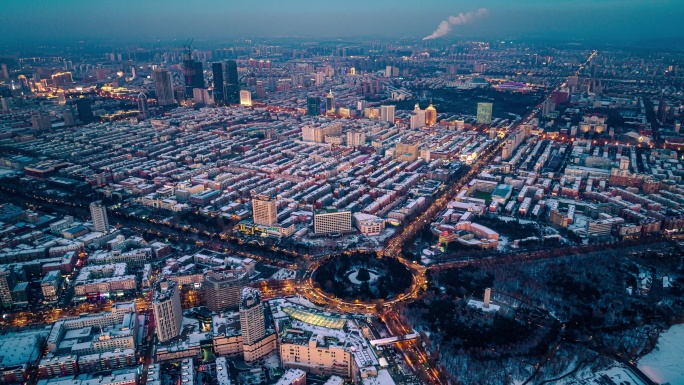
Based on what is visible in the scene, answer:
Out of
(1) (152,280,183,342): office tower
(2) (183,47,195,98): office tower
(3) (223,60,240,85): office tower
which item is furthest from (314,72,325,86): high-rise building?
(1) (152,280,183,342): office tower

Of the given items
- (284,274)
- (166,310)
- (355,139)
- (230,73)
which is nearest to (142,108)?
(230,73)

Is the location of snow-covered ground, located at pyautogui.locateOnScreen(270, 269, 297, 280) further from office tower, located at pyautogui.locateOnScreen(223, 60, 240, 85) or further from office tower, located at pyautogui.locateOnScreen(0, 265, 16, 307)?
office tower, located at pyautogui.locateOnScreen(223, 60, 240, 85)

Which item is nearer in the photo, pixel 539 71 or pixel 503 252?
pixel 503 252

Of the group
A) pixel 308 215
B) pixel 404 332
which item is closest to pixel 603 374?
pixel 404 332

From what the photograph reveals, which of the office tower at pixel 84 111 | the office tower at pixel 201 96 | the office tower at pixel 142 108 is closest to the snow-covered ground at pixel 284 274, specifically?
the office tower at pixel 142 108

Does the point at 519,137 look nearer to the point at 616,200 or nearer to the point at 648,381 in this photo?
the point at 616,200

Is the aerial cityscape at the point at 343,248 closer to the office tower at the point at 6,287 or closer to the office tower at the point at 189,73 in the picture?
the office tower at the point at 6,287
